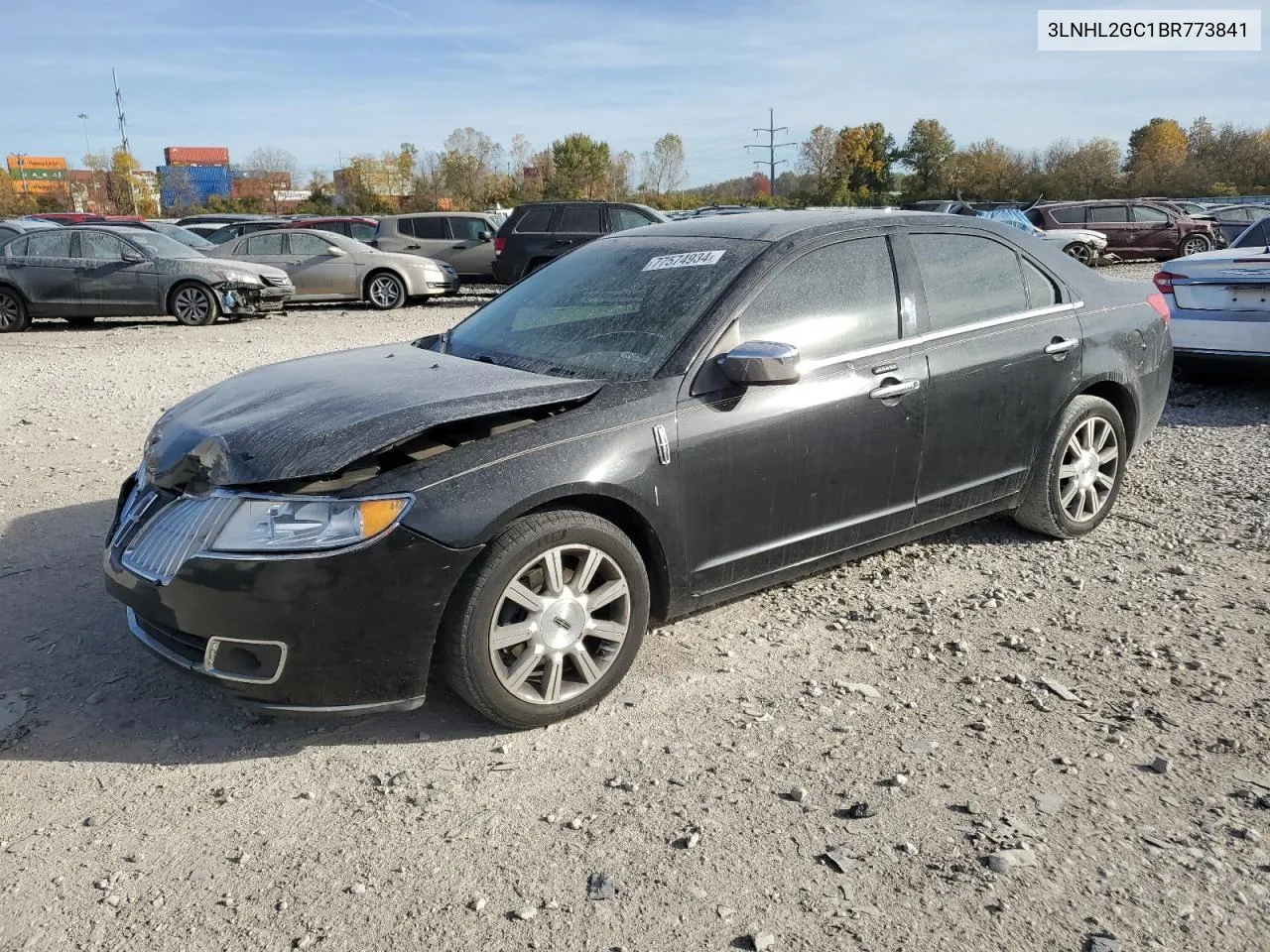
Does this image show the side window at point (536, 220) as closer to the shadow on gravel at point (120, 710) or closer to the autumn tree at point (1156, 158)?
the shadow on gravel at point (120, 710)

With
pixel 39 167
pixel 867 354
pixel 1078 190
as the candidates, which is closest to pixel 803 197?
pixel 1078 190

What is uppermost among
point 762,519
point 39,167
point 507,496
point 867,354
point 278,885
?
point 39,167

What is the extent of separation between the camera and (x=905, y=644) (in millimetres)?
3891

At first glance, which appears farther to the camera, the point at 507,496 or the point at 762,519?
the point at 762,519

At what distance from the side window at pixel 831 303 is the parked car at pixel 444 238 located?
50.7ft

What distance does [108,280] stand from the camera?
14.3m

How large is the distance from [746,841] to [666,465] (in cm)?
128

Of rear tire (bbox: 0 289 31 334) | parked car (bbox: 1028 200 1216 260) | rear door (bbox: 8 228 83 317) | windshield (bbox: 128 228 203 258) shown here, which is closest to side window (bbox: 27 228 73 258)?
rear door (bbox: 8 228 83 317)

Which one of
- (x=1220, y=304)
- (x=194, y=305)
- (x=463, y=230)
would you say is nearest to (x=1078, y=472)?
(x=1220, y=304)

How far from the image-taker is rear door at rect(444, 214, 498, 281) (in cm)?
1900

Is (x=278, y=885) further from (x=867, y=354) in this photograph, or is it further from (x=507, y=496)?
(x=867, y=354)

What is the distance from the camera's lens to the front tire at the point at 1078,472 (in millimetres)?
4711

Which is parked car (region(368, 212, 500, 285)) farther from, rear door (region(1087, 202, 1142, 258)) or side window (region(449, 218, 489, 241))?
rear door (region(1087, 202, 1142, 258))

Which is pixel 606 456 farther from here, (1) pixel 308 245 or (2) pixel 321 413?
(1) pixel 308 245
